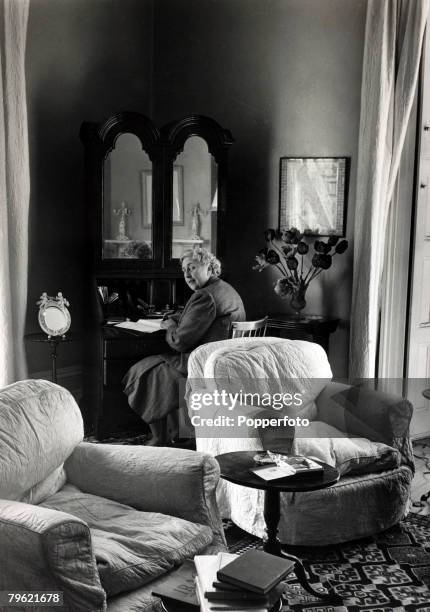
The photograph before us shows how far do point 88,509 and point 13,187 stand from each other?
2450mm

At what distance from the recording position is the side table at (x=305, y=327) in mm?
4594

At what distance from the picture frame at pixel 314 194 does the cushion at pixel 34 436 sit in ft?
9.26

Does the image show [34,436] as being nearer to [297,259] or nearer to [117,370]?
[117,370]

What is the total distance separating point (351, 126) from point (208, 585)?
3.66 metres

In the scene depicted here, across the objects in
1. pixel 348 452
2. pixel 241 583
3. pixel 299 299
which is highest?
pixel 299 299

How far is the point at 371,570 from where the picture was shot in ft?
9.16

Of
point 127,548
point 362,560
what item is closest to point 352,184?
point 362,560

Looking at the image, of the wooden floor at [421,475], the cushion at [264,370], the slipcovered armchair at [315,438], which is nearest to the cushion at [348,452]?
the slipcovered armchair at [315,438]

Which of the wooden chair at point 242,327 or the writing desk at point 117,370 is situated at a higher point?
the wooden chair at point 242,327

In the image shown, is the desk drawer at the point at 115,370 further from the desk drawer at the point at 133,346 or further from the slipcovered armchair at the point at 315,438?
the slipcovered armchair at the point at 315,438

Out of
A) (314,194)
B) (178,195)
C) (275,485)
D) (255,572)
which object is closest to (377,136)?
(314,194)

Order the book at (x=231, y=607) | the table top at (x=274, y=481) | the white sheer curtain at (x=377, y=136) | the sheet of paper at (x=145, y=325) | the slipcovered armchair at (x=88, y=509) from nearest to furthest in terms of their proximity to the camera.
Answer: the book at (x=231, y=607) → the slipcovered armchair at (x=88, y=509) → the table top at (x=274, y=481) → the white sheer curtain at (x=377, y=136) → the sheet of paper at (x=145, y=325)

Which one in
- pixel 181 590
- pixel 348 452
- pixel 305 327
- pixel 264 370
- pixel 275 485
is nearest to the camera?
pixel 181 590

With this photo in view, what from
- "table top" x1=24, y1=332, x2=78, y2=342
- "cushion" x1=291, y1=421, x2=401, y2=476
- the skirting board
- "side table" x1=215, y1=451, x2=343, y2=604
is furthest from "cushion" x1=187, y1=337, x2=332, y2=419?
the skirting board
